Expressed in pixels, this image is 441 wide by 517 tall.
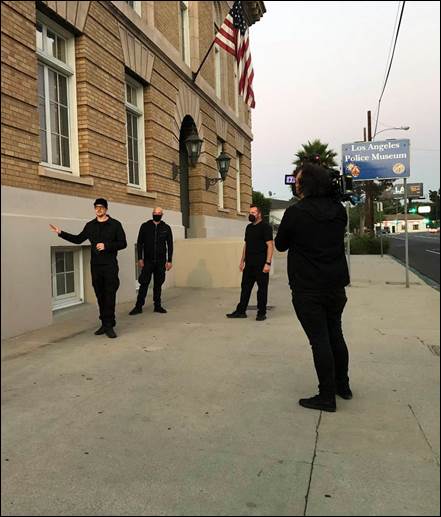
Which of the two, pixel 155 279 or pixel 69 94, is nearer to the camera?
pixel 69 94

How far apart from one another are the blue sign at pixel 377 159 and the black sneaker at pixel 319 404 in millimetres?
8242

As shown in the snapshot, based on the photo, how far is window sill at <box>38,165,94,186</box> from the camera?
20.7 ft

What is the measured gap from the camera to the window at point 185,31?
157 centimetres

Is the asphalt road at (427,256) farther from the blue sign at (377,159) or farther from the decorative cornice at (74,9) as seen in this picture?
the blue sign at (377,159)

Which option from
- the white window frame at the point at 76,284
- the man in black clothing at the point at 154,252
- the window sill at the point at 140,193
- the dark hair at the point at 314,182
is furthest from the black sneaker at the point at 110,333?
the window sill at the point at 140,193

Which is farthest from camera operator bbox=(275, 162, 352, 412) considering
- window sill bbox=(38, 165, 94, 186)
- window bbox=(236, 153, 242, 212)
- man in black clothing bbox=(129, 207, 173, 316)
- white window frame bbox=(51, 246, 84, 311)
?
window bbox=(236, 153, 242, 212)

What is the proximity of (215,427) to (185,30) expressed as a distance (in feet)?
7.64

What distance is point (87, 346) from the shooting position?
5.29m

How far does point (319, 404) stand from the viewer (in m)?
3.45

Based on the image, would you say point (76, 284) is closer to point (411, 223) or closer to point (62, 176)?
point (62, 176)

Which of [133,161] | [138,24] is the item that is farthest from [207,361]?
[133,161]

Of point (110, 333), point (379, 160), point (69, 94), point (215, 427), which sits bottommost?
point (215, 427)

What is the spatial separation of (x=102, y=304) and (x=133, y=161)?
15.6ft

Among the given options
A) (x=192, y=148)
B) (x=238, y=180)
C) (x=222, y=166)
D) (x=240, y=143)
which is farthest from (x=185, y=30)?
(x=238, y=180)
